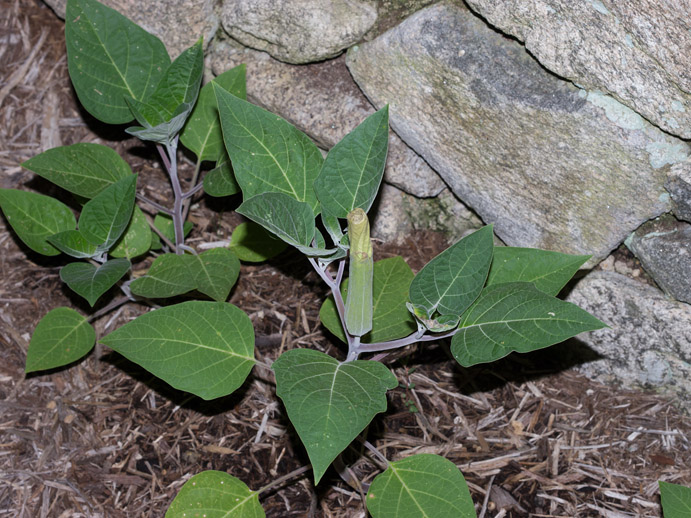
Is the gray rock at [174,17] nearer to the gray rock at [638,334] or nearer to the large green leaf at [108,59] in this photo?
the large green leaf at [108,59]

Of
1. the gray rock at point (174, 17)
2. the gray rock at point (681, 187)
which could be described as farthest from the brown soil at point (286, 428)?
the gray rock at point (174, 17)

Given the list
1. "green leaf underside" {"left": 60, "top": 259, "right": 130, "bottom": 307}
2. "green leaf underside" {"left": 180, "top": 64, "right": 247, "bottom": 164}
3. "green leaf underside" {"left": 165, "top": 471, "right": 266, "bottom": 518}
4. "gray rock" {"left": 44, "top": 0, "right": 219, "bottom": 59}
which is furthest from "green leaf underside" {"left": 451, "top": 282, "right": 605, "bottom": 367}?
"gray rock" {"left": 44, "top": 0, "right": 219, "bottom": 59}

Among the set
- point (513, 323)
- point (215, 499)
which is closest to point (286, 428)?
point (215, 499)

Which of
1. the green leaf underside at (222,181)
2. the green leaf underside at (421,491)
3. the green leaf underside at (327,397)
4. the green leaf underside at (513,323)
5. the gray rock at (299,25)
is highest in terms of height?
the gray rock at (299,25)

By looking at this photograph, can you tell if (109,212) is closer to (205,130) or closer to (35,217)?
(35,217)

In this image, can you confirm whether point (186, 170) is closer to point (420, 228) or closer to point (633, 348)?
point (420, 228)

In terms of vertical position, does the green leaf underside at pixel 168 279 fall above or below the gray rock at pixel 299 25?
below

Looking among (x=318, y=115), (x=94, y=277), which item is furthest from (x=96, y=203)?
(x=318, y=115)
